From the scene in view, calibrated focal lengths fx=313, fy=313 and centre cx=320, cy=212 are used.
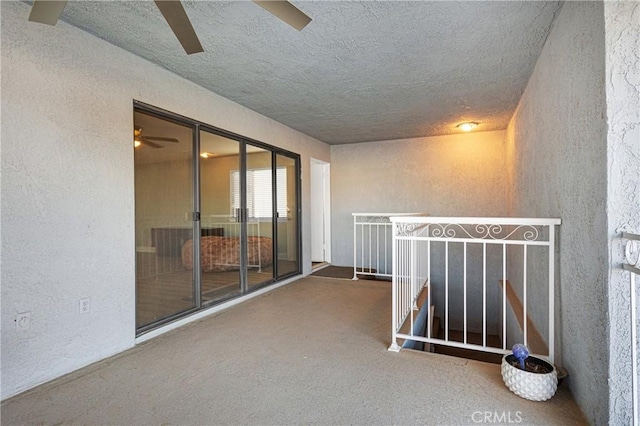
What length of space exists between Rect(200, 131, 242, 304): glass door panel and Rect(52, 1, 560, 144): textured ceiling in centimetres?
62

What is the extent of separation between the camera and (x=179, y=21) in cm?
147

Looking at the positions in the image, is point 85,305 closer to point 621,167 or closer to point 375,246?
point 621,167

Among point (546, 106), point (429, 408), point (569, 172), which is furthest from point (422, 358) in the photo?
point (546, 106)

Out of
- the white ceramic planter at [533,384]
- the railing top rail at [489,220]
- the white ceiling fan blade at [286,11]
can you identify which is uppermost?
the white ceiling fan blade at [286,11]

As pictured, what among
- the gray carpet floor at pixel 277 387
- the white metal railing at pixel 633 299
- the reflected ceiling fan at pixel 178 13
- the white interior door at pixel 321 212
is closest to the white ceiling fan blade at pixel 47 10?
the reflected ceiling fan at pixel 178 13

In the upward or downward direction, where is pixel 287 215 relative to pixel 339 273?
upward

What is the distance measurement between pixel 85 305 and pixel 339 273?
3.66 m

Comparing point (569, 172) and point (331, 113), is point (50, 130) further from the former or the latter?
point (569, 172)

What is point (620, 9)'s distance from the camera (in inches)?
52.8

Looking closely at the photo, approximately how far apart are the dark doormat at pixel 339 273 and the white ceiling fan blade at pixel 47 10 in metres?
4.22

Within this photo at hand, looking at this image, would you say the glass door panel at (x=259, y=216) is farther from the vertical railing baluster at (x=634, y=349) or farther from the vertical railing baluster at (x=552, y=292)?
the vertical railing baluster at (x=634, y=349)

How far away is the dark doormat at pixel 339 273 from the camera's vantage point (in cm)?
498

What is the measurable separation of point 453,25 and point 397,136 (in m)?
3.18

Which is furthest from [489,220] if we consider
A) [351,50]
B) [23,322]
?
[23,322]
